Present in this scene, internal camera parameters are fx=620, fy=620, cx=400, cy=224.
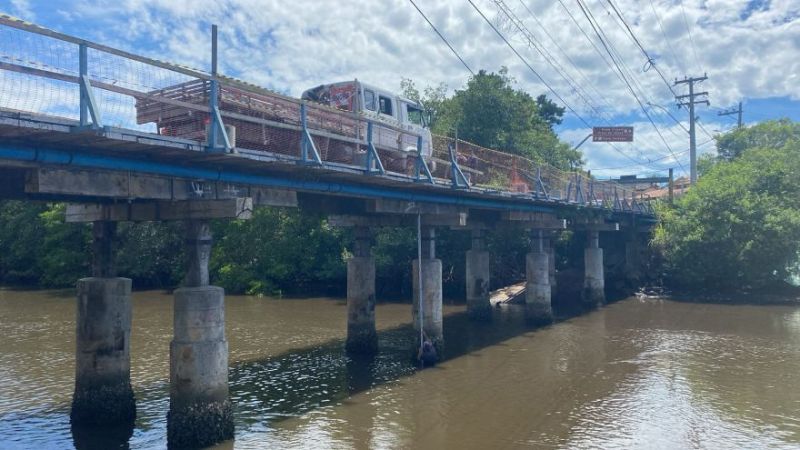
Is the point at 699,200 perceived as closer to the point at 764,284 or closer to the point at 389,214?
the point at 764,284

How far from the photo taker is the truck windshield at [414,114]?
25.0 m

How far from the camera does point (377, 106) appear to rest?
22.5 metres

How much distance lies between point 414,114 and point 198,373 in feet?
51.3

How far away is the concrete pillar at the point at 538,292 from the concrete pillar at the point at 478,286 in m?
2.18

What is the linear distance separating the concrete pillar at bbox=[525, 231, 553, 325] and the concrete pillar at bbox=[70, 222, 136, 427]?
831 inches

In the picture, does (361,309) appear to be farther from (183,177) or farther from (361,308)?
(183,177)

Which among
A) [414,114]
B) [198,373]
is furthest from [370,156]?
[414,114]

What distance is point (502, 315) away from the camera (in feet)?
115

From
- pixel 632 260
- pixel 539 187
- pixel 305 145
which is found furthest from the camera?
pixel 632 260

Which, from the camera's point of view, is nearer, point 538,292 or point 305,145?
point 305,145

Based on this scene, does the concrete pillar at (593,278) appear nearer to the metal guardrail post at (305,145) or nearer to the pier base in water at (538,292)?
the pier base in water at (538,292)

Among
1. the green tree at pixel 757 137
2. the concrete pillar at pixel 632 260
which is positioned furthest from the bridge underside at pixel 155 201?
the green tree at pixel 757 137

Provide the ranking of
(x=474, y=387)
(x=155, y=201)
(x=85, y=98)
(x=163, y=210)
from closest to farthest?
(x=85, y=98) → (x=163, y=210) → (x=155, y=201) → (x=474, y=387)

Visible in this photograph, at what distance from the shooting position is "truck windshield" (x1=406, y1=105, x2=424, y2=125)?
82.1ft
